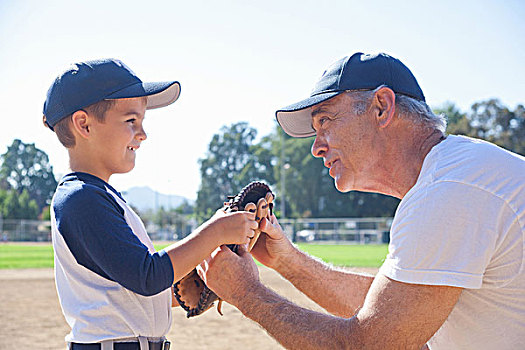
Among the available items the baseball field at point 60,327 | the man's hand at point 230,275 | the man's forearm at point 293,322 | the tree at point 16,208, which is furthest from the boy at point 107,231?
the tree at point 16,208

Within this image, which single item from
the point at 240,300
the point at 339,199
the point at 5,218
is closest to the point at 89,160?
the point at 240,300

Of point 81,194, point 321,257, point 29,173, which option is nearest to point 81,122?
point 81,194

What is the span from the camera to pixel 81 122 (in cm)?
235

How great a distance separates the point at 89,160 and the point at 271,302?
97cm

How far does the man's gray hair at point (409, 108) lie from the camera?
94.0 inches

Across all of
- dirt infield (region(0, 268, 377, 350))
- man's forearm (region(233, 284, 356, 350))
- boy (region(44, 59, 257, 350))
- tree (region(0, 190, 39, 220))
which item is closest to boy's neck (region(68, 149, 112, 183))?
boy (region(44, 59, 257, 350))

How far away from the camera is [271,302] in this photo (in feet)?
7.49

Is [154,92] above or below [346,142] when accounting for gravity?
above

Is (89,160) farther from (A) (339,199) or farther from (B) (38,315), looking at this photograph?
(A) (339,199)

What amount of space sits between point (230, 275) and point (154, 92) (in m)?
0.87

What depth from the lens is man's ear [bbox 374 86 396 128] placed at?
238cm

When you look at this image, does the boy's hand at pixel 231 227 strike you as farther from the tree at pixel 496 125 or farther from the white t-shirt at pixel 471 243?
the tree at pixel 496 125

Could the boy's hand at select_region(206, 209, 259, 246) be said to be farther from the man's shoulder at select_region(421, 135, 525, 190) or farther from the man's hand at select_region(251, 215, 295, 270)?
the man's shoulder at select_region(421, 135, 525, 190)

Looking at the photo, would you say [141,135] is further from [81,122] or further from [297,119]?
[297,119]
